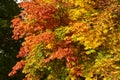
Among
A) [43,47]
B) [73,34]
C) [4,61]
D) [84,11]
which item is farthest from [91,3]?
[4,61]

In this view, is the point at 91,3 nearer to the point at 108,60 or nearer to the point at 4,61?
the point at 108,60

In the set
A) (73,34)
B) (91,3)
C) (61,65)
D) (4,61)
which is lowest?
(4,61)

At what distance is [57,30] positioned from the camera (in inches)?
625

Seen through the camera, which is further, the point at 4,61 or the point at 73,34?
the point at 4,61

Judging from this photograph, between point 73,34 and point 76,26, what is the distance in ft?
1.37

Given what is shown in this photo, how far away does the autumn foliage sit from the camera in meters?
15.1

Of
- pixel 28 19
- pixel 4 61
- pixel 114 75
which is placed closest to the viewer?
pixel 114 75

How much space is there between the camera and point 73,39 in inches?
605

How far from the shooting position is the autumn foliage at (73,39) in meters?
15.1

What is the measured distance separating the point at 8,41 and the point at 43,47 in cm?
1008

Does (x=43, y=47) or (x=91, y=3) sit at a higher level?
(x=91, y=3)

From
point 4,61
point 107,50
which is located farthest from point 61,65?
point 4,61

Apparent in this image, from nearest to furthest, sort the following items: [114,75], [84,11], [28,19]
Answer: [114,75] < [84,11] < [28,19]

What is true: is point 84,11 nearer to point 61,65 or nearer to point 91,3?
point 91,3
